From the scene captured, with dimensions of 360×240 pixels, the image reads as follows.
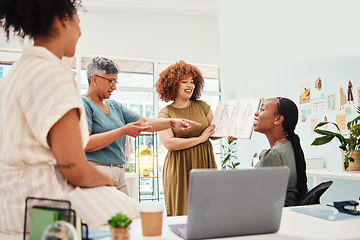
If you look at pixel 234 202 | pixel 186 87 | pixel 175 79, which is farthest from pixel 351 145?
pixel 234 202

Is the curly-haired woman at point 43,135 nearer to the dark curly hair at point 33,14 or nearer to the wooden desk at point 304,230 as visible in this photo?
the dark curly hair at point 33,14

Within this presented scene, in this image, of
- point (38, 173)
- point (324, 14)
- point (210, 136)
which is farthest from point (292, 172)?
point (324, 14)

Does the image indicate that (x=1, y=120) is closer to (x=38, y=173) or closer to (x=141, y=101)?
(x=38, y=173)

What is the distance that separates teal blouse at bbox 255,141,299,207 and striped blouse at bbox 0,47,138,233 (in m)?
1.08

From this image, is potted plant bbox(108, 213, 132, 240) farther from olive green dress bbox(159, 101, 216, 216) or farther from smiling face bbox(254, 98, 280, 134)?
olive green dress bbox(159, 101, 216, 216)

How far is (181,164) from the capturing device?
2576mm

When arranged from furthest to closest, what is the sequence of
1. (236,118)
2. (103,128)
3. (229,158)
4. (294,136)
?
1. (229,158)
2. (236,118)
3. (103,128)
4. (294,136)

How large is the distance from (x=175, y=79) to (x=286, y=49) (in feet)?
8.24

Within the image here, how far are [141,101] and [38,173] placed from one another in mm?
5728

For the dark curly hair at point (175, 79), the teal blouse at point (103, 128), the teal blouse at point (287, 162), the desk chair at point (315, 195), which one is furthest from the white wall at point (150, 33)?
the desk chair at point (315, 195)

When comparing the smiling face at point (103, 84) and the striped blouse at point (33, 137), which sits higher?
the smiling face at point (103, 84)

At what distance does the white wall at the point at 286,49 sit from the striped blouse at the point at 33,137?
10.8 ft

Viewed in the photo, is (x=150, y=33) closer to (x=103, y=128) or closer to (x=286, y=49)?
(x=286, y=49)

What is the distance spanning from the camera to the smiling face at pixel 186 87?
2678 mm
